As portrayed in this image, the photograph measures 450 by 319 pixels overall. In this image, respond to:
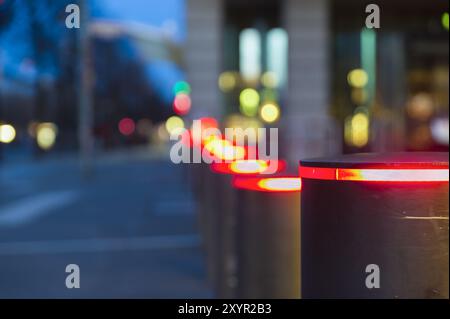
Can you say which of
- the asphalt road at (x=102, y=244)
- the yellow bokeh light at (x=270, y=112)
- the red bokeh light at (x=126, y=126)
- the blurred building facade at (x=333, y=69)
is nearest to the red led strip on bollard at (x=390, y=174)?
the asphalt road at (x=102, y=244)

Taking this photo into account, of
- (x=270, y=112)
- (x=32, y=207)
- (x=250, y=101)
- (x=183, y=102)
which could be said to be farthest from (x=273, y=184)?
(x=250, y=101)

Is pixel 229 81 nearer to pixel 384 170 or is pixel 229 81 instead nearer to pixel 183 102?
pixel 183 102

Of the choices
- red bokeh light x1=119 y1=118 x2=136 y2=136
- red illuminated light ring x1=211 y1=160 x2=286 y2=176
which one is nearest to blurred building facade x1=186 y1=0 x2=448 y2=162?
red illuminated light ring x1=211 y1=160 x2=286 y2=176

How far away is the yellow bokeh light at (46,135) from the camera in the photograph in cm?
4499

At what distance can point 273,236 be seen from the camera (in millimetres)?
4656

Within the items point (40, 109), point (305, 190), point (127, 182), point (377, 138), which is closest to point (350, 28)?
point (377, 138)

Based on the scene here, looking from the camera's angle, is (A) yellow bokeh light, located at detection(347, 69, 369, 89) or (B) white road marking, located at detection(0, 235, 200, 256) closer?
(B) white road marking, located at detection(0, 235, 200, 256)

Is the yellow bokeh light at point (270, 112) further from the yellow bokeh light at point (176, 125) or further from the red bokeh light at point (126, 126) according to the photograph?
the red bokeh light at point (126, 126)

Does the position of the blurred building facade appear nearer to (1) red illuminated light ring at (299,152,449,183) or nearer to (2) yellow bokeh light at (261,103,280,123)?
(2) yellow bokeh light at (261,103,280,123)

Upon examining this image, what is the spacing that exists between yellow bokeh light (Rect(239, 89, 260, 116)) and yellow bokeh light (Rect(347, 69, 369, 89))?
177 inches

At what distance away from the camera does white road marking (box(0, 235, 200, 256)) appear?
9547 mm

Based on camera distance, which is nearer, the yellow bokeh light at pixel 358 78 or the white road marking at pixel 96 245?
the white road marking at pixel 96 245

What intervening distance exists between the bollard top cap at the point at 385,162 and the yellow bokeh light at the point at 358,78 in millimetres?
30953

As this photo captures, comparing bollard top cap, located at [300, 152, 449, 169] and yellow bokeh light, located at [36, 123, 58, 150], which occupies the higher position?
yellow bokeh light, located at [36, 123, 58, 150]
